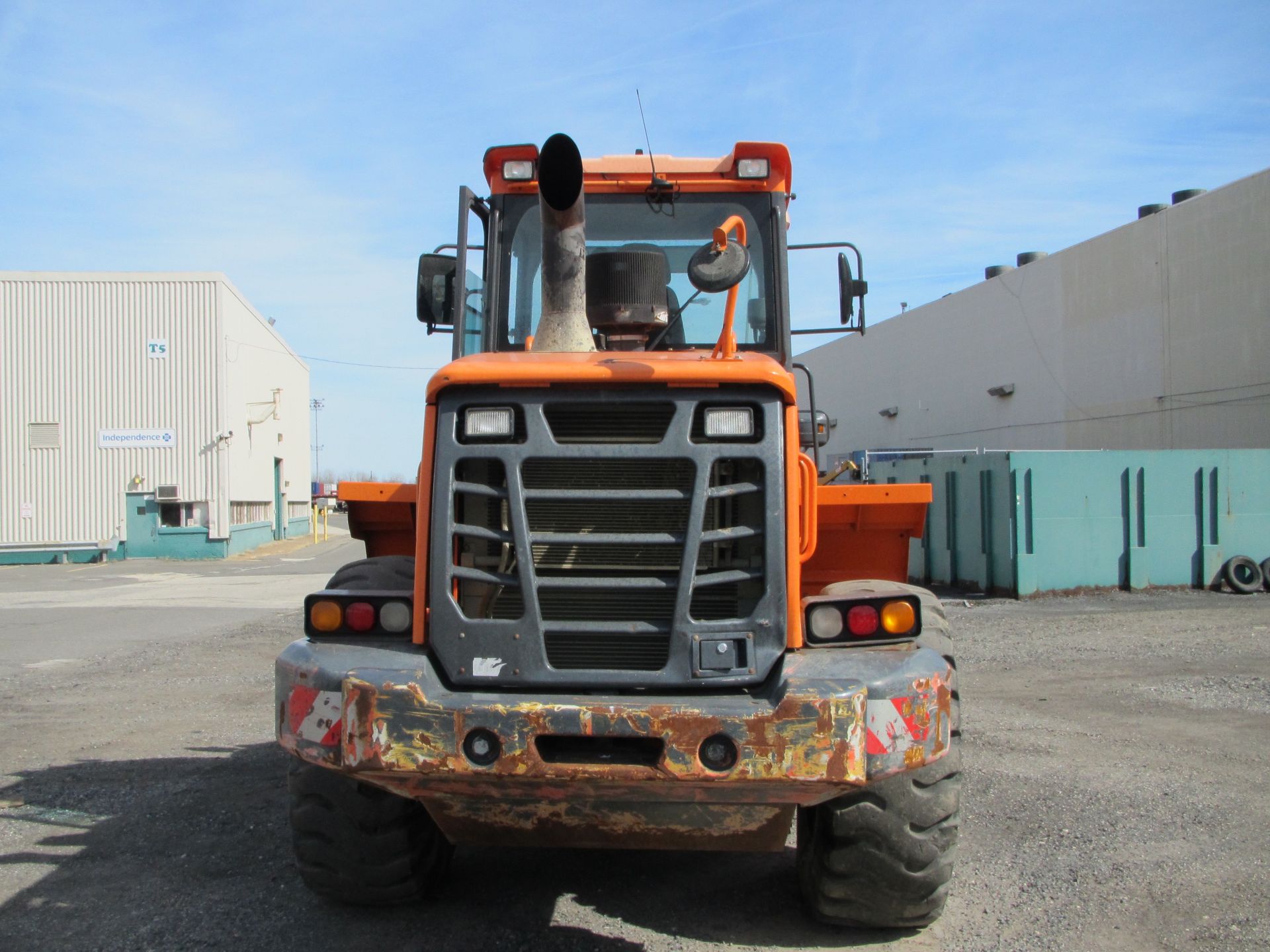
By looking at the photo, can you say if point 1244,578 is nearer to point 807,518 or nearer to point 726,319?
point 807,518

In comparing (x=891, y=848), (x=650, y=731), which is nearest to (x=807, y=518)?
(x=650, y=731)

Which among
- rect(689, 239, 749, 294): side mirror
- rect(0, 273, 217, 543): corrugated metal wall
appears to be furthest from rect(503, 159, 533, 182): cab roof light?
rect(0, 273, 217, 543): corrugated metal wall

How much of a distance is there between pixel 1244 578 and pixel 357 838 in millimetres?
15002

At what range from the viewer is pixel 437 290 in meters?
4.90

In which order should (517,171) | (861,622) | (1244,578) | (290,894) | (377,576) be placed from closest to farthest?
1. (861,622)
2. (377,576)
3. (290,894)
4. (517,171)
5. (1244,578)

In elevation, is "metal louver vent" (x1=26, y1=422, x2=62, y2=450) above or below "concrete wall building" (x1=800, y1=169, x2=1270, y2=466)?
below

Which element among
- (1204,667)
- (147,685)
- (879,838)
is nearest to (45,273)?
(147,685)

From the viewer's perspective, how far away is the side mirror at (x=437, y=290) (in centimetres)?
490

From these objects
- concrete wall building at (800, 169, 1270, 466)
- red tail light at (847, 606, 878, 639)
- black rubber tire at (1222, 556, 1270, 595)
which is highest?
concrete wall building at (800, 169, 1270, 466)

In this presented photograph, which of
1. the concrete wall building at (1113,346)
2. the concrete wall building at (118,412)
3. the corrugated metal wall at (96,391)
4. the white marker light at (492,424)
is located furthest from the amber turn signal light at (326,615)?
the corrugated metal wall at (96,391)

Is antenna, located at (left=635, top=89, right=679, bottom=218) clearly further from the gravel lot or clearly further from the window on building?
the window on building

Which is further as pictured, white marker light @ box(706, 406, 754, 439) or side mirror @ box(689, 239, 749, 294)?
side mirror @ box(689, 239, 749, 294)

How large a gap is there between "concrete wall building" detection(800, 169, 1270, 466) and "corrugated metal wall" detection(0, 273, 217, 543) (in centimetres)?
1800

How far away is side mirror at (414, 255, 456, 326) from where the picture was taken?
16.1 ft
